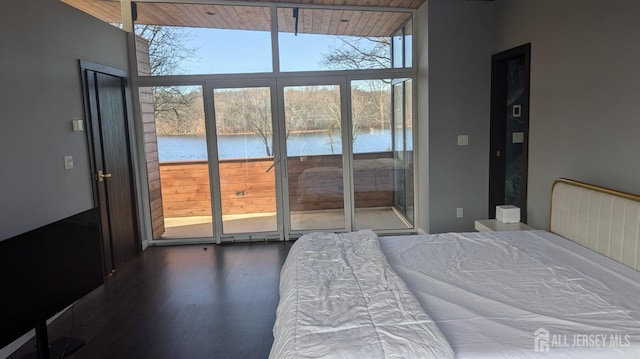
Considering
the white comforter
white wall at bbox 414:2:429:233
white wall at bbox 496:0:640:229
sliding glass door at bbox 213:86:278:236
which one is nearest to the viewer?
the white comforter

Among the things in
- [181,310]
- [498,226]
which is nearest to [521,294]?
[498,226]

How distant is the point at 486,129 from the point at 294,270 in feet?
11.1

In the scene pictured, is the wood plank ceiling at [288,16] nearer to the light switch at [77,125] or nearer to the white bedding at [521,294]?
the light switch at [77,125]

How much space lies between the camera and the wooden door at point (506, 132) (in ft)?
15.6

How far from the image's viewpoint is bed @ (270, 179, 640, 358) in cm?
167

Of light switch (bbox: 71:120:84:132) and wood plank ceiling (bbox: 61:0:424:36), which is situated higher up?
wood plank ceiling (bbox: 61:0:424:36)

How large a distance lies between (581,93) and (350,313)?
264 cm

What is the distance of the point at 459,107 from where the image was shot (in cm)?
486

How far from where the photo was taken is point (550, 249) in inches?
112

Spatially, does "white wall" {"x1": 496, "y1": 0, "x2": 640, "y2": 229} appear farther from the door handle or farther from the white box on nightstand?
the door handle

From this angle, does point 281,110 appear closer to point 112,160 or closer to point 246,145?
point 246,145

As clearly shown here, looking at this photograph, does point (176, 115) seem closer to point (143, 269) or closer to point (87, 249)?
point (143, 269)

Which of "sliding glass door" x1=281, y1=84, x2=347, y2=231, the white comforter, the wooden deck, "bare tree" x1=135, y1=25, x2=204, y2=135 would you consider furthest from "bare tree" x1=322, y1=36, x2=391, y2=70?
the white comforter

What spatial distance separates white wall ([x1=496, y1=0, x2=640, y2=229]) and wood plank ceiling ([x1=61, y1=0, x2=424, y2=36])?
5.03ft
